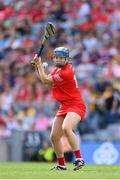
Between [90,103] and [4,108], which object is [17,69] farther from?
[90,103]

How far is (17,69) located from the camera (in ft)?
69.3

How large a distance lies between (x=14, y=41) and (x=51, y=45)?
4.19 feet

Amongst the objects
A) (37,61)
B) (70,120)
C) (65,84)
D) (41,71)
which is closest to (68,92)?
(65,84)

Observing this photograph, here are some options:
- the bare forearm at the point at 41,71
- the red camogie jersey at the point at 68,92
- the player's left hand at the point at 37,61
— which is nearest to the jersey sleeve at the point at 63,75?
the red camogie jersey at the point at 68,92

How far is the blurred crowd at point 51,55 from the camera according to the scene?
19391 mm

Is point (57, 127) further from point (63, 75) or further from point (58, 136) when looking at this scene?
point (63, 75)

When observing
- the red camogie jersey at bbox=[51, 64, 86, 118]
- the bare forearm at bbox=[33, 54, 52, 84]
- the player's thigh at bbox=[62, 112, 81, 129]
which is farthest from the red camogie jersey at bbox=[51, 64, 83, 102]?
the player's thigh at bbox=[62, 112, 81, 129]

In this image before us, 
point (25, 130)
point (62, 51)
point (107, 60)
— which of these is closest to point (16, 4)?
point (107, 60)

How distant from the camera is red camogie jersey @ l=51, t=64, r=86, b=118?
12.2 meters

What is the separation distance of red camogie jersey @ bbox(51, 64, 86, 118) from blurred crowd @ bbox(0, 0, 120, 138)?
6827mm

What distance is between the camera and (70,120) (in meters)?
12.0

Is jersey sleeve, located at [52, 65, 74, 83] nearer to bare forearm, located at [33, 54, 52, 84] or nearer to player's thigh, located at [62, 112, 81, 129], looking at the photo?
bare forearm, located at [33, 54, 52, 84]

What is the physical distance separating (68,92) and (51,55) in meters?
7.19

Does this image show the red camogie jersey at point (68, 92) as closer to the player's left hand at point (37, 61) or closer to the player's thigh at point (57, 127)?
the player's thigh at point (57, 127)
